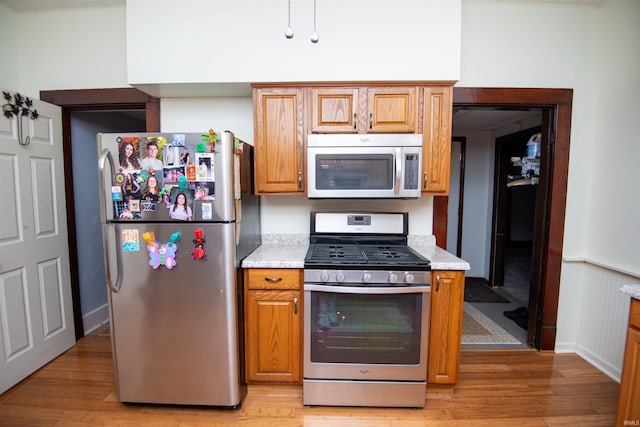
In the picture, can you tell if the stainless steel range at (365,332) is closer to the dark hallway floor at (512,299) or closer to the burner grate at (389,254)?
the burner grate at (389,254)

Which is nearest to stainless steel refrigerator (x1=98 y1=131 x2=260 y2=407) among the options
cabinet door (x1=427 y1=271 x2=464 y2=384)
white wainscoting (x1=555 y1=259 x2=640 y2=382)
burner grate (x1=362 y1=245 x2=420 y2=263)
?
burner grate (x1=362 y1=245 x2=420 y2=263)

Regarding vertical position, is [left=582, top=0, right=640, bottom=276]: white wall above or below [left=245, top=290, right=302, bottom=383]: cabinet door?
above

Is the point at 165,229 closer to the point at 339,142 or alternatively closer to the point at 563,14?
the point at 339,142

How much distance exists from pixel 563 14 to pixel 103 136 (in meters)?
3.47

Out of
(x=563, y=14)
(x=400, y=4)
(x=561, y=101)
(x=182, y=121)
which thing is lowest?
(x=182, y=121)

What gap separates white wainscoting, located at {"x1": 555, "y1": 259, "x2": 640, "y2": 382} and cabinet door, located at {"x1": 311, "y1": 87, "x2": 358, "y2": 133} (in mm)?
2180

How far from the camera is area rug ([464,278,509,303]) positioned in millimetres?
3445

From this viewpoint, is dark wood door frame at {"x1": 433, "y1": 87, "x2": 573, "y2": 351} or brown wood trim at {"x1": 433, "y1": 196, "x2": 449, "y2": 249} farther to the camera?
brown wood trim at {"x1": 433, "y1": 196, "x2": 449, "y2": 249}

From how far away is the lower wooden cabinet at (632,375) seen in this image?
4.09 ft

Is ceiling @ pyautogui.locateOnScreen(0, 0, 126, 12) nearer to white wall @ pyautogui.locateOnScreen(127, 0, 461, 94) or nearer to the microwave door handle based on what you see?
white wall @ pyautogui.locateOnScreen(127, 0, 461, 94)

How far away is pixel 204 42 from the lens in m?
1.86

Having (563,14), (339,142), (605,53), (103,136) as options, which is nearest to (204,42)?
(103,136)

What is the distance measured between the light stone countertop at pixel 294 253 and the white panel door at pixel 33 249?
5.59 feet

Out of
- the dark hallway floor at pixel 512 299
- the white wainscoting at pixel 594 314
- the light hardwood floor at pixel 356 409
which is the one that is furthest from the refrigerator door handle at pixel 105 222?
the white wainscoting at pixel 594 314
